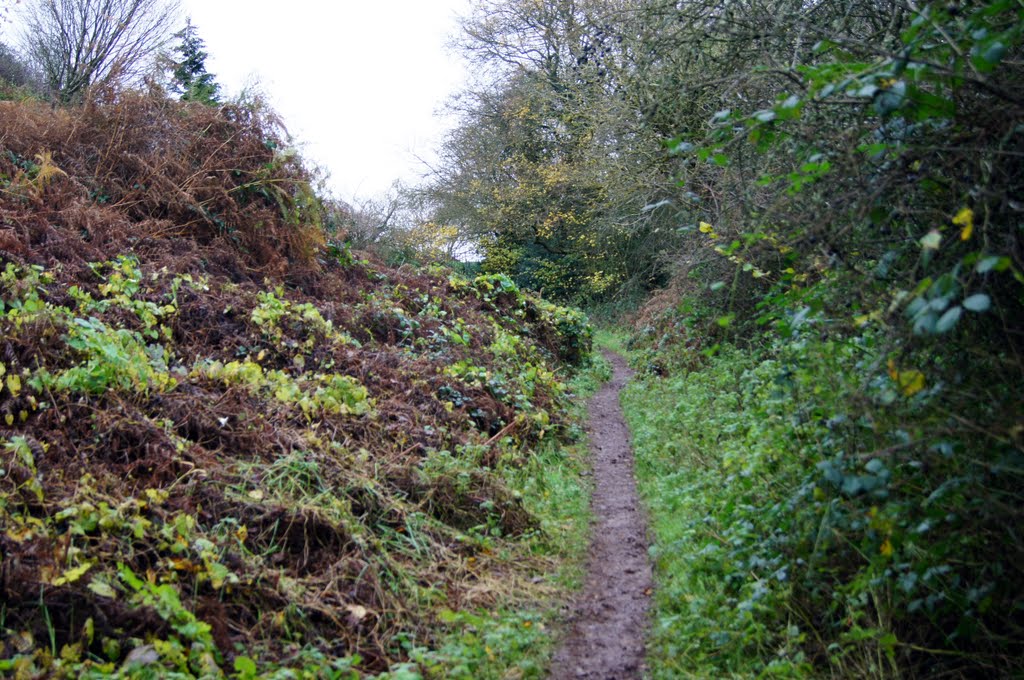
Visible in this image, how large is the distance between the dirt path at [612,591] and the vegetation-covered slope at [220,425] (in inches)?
20.7

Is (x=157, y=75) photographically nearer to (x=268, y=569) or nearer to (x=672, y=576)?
(x=268, y=569)

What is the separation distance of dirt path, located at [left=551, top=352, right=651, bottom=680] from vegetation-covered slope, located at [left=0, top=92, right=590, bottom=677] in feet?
1.73

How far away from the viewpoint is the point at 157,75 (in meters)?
12.8

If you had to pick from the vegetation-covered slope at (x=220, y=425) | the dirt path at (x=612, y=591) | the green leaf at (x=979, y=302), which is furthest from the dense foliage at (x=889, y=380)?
the vegetation-covered slope at (x=220, y=425)

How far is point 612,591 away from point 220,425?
3.47 meters

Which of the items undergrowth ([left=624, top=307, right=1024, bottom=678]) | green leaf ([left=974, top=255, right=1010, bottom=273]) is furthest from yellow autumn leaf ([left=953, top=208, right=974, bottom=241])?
undergrowth ([left=624, top=307, right=1024, bottom=678])

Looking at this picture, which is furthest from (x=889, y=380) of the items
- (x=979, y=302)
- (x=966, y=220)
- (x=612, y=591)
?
(x=612, y=591)

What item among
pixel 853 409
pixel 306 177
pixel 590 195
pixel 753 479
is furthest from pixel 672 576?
pixel 590 195

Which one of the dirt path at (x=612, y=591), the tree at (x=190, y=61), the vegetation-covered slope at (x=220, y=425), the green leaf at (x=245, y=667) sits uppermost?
the tree at (x=190, y=61)

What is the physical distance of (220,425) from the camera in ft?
20.7

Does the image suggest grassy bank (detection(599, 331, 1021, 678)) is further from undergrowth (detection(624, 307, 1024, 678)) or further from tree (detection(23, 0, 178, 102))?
tree (detection(23, 0, 178, 102))

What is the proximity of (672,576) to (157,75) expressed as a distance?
39.3ft

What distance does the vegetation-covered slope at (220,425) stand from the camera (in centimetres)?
425

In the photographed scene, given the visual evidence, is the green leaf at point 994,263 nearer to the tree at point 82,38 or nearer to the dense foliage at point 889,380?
the dense foliage at point 889,380
